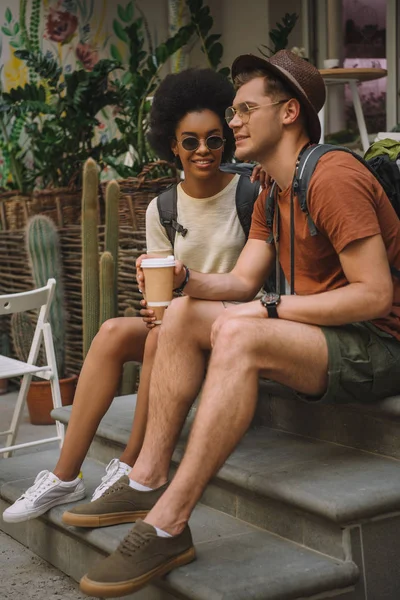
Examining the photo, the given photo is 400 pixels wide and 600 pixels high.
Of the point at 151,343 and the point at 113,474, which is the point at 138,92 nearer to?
the point at 151,343

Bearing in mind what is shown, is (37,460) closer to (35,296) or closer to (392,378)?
(35,296)

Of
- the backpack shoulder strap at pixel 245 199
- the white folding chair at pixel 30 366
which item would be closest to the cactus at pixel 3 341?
the white folding chair at pixel 30 366

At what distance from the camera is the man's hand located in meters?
2.99

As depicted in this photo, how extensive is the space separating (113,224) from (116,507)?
2338mm

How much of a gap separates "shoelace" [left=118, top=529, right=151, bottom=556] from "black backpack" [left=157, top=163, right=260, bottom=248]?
1346 mm

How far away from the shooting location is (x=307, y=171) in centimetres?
305

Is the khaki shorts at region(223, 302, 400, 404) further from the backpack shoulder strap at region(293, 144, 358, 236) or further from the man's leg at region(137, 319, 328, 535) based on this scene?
the backpack shoulder strap at region(293, 144, 358, 236)

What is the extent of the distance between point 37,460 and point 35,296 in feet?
2.55

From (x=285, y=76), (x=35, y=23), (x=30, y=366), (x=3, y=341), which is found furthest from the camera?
(x=35, y=23)

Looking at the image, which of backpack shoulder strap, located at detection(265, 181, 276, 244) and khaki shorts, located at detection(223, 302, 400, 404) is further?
backpack shoulder strap, located at detection(265, 181, 276, 244)

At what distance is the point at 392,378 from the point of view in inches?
120

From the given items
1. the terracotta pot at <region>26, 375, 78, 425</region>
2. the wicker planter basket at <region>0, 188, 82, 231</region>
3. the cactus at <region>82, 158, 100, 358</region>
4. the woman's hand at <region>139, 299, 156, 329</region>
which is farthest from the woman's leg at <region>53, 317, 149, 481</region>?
the wicker planter basket at <region>0, 188, 82, 231</region>

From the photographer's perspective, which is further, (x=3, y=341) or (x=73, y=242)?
(x=3, y=341)

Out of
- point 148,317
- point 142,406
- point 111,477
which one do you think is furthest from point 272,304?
point 111,477
